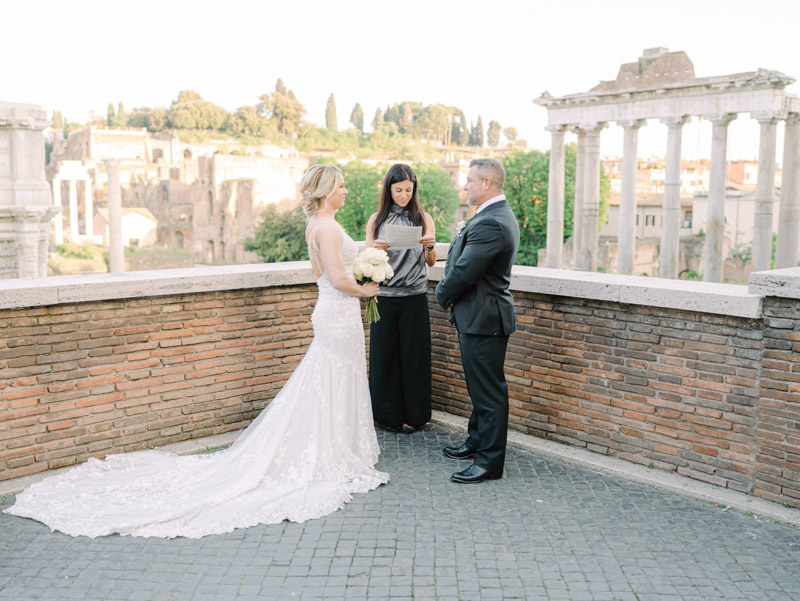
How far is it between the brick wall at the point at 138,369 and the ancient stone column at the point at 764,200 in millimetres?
27298

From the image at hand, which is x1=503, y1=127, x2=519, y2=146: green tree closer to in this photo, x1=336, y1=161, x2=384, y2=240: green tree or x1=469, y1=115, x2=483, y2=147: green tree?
x1=469, y1=115, x2=483, y2=147: green tree

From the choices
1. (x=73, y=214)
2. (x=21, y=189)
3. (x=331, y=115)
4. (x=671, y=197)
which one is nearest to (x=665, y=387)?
(x=21, y=189)

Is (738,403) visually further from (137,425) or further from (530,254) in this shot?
(530,254)

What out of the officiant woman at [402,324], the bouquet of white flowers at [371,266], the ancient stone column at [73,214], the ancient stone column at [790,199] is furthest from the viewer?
the ancient stone column at [73,214]

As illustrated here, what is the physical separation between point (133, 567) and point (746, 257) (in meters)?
52.4

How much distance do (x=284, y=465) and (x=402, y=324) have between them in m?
1.71

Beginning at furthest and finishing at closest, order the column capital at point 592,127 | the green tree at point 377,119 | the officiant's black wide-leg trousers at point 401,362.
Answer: the green tree at point 377,119
the column capital at point 592,127
the officiant's black wide-leg trousers at point 401,362

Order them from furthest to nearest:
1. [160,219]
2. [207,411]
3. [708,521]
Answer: [160,219]
[207,411]
[708,521]

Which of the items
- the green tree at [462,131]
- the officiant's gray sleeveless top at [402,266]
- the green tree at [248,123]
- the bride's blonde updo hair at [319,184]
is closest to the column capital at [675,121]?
the officiant's gray sleeveless top at [402,266]

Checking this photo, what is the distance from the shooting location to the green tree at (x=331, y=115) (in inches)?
5064

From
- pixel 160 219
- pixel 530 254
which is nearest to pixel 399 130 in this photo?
pixel 160 219

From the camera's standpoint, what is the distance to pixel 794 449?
5117 mm

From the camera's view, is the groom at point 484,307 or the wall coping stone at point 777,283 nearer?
the wall coping stone at point 777,283

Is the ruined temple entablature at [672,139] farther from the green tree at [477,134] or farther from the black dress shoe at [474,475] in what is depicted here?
the green tree at [477,134]
